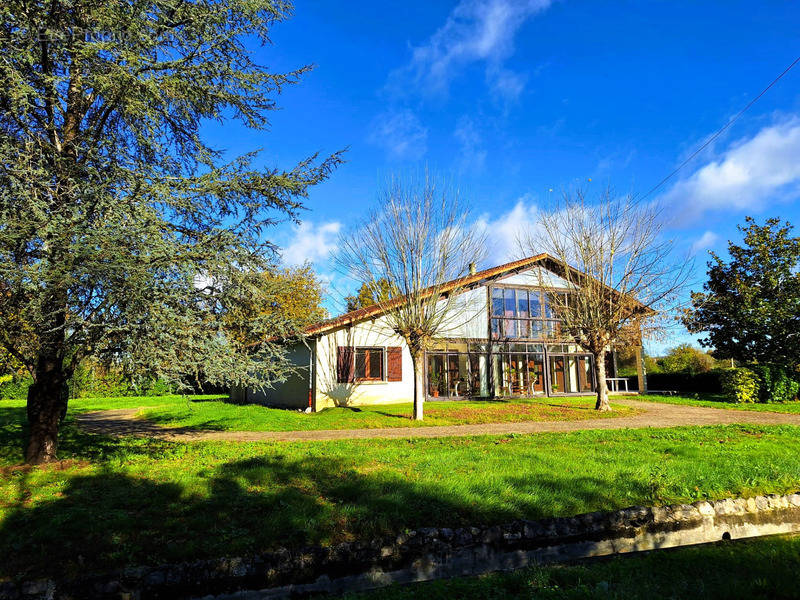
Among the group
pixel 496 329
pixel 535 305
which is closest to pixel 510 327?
pixel 496 329

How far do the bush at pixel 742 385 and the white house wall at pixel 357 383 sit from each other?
13.5m

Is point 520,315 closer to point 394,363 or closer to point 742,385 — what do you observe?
point 394,363

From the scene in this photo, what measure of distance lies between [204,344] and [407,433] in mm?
Result: 5576

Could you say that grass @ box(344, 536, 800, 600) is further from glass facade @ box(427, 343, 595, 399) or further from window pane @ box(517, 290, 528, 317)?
window pane @ box(517, 290, 528, 317)

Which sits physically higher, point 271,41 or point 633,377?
point 271,41

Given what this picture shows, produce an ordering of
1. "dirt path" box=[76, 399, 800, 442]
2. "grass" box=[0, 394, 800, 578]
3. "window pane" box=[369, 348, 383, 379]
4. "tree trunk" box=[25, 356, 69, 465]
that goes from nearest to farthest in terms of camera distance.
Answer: "grass" box=[0, 394, 800, 578] < "tree trunk" box=[25, 356, 69, 465] < "dirt path" box=[76, 399, 800, 442] < "window pane" box=[369, 348, 383, 379]

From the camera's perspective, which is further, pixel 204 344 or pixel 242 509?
pixel 204 344

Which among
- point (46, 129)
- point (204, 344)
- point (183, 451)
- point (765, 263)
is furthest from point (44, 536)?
point (765, 263)

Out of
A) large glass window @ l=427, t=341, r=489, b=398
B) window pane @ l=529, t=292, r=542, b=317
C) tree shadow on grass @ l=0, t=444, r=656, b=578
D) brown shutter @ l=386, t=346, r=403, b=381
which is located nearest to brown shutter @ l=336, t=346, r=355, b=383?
brown shutter @ l=386, t=346, r=403, b=381

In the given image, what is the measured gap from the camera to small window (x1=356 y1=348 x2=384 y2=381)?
1792cm

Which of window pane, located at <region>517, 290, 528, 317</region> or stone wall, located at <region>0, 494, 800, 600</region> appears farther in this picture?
window pane, located at <region>517, 290, 528, 317</region>

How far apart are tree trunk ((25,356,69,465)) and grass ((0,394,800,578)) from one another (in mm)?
300

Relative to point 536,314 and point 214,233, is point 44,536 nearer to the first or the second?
point 214,233

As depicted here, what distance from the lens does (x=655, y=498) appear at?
17.7 ft
